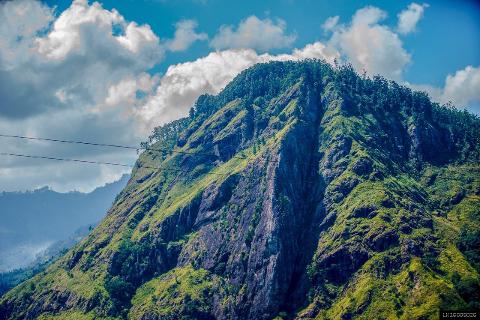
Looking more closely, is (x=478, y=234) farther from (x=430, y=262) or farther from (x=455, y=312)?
(x=455, y=312)

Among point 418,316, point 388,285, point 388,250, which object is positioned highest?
point 388,250

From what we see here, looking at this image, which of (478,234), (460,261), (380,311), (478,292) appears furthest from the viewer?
(478,234)

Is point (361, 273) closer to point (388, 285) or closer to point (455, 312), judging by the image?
point (388, 285)

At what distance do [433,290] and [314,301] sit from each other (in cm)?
5327

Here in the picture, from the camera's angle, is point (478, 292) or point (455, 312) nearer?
point (455, 312)

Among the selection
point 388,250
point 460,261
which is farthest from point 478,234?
point 388,250

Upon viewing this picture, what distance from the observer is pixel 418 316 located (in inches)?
6260

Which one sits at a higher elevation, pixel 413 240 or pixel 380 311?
pixel 413 240

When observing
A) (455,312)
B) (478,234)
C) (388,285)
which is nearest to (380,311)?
(388,285)

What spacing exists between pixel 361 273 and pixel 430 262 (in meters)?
29.0

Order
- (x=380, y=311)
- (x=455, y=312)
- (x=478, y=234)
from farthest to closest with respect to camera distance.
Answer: (x=478, y=234) < (x=380, y=311) < (x=455, y=312)

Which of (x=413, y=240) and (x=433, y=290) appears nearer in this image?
(x=433, y=290)

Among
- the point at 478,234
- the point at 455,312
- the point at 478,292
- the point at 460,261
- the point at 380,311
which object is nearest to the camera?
the point at 455,312

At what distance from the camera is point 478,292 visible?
16262 centimetres
